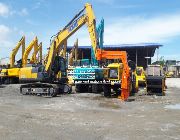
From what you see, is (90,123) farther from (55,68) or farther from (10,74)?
(10,74)

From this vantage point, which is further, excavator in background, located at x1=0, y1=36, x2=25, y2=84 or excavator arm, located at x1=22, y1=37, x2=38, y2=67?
excavator arm, located at x1=22, y1=37, x2=38, y2=67

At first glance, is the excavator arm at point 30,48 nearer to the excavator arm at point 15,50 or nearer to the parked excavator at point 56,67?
the excavator arm at point 15,50

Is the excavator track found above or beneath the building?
beneath

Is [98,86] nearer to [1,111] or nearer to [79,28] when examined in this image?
[79,28]

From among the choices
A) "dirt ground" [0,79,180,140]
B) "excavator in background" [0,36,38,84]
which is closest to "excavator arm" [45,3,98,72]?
"dirt ground" [0,79,180,140]

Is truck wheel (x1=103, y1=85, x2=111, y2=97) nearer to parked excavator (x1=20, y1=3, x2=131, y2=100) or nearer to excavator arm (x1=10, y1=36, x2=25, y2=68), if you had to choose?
parked excavator (x1=20, y1=3, x2=131, y2=100)

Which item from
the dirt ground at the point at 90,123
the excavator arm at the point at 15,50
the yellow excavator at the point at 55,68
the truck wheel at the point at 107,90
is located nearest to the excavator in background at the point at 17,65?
the excavator arm at the point at 15,50

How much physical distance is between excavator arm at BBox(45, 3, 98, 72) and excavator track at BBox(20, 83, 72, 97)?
4.58 ft

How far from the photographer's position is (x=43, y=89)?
77.6 ft

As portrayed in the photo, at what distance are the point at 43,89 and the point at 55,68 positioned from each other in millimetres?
2120

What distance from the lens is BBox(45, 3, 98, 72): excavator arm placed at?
2463 centimetres

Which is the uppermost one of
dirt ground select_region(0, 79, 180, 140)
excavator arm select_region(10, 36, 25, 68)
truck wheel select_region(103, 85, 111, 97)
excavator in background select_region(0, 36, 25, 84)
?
excavator arm select_region(10, 36, 25, 68)

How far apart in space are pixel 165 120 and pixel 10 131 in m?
5.66

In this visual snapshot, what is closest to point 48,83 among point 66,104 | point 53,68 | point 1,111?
point 53,68
